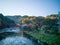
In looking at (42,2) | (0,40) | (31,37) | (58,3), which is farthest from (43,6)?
(0,40)

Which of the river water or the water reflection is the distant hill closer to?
the river water

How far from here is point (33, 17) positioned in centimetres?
206

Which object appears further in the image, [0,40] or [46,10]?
[46,10]

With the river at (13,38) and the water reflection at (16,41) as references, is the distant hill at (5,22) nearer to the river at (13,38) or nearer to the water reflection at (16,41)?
the river at (13,38)

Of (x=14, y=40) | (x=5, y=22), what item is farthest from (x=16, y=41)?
(x=5, y=22)

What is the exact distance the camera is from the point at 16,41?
1.94 metres

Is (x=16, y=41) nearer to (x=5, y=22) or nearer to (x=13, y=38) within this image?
(x=13, y=38)

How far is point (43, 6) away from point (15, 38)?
25.2 inches

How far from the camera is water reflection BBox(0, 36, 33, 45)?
1.92m

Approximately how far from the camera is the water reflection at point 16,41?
1.92m

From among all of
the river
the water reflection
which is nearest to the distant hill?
the river

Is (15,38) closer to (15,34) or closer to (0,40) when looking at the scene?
(15,34)

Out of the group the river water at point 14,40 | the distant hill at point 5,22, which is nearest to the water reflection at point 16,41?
the river water at point 14,40

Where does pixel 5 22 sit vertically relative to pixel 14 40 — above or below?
above
